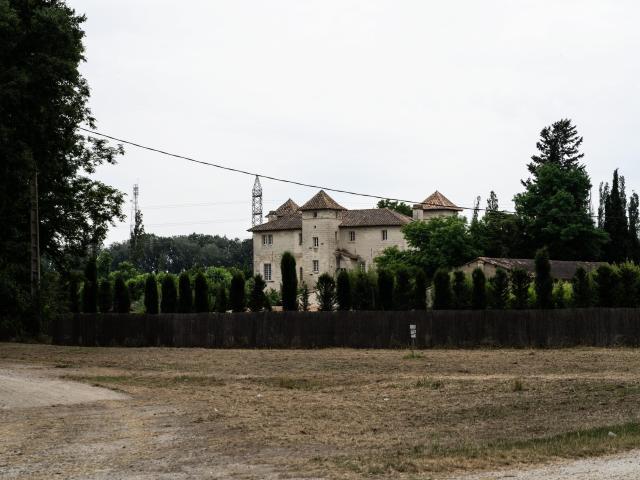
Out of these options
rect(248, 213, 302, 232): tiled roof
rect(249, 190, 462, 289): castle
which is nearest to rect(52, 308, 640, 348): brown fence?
rect(249, 190, 462, 289): castle

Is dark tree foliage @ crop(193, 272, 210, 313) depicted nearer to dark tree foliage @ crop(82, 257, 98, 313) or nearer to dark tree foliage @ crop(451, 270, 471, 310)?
dark tree foliage @ crop(82, 257, 98, 313)

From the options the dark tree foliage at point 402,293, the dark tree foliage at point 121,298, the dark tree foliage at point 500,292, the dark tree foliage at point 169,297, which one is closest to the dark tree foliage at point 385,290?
the dark tree foliage at point 402,293

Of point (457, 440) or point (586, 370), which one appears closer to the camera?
point (457, 440)

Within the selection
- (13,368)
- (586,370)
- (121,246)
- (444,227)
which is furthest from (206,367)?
(121,246)

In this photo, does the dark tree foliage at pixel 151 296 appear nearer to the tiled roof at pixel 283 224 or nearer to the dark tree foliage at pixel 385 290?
the dark tree foliage at pixel 385 290

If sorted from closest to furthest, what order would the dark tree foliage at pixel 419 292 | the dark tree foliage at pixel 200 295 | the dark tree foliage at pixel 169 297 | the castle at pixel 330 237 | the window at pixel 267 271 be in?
1. the dark tree foliage at pixel 419 292
2. the dark tree foliage at pixel 200 295
3. the dark tree foliage at pixel 169 297
4. the castle at pixel 330 237
5. the window at pixel 267 271

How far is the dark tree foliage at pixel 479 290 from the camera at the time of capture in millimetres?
46031

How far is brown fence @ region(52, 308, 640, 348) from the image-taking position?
4112cm

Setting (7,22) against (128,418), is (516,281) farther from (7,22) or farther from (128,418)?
(128,418)

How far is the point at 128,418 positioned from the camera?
19.0 meters

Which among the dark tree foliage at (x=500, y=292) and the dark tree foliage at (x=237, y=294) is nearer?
the dark tree foliage at (x=500, y=292)

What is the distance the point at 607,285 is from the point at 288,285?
15258mm

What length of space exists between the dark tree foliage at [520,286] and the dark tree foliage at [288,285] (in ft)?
35.4

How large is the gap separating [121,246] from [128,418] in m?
173
